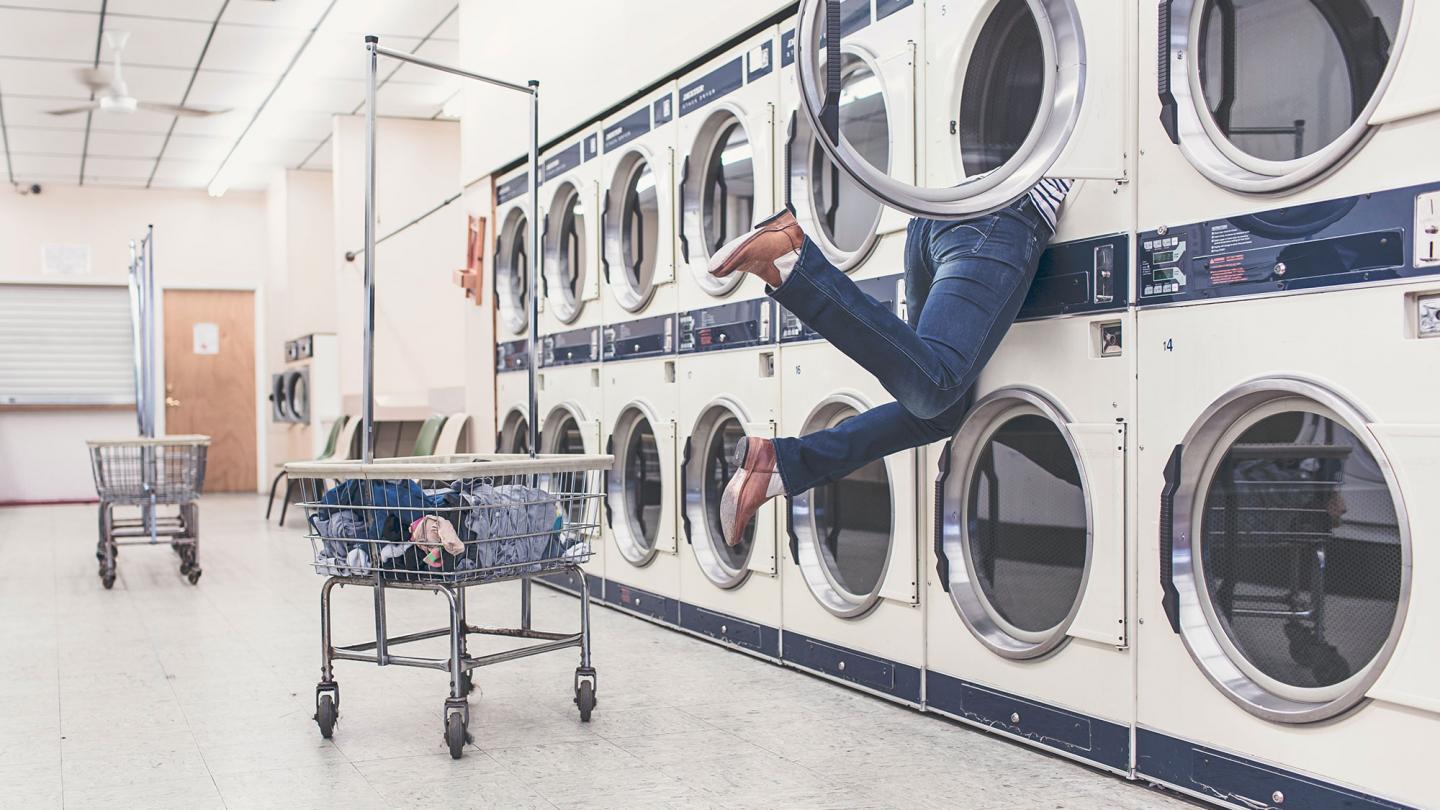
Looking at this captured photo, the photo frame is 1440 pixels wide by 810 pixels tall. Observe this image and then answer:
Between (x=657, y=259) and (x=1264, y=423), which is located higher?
(x=657, y=259)

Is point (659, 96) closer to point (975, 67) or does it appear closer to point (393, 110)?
point (975, 67)

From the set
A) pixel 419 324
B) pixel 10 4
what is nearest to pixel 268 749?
pixel 10 4

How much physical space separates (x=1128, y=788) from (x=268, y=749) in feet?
6.27

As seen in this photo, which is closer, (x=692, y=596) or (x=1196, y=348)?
(x=1196, y=348)

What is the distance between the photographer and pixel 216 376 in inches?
459

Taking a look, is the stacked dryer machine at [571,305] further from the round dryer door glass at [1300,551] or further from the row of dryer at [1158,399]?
the round dryer door glass at [1300,551]

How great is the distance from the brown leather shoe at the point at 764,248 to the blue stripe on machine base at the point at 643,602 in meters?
2.14

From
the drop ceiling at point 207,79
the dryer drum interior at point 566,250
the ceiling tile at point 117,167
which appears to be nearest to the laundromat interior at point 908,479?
the dryer drum interior at point 566,250

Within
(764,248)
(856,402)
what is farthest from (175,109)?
(764,248)

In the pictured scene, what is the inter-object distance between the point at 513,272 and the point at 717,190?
1925mm

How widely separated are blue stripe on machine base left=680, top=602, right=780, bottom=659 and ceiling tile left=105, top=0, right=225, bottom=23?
4534 millimetres

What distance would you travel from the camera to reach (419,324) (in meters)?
8.73

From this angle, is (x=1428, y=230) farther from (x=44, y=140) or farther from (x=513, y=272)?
(x=44, y=140)

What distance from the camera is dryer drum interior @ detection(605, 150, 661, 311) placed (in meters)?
4.62
